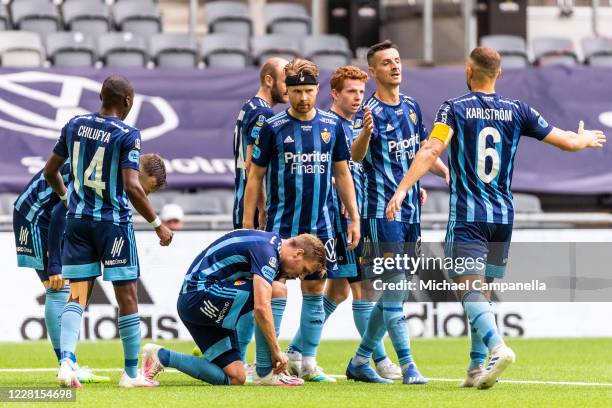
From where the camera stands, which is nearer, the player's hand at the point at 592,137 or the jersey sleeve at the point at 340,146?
the player's hand at the point at 592,137

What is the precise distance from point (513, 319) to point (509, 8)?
8901mm

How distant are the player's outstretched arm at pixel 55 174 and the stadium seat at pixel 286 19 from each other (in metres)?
12.2

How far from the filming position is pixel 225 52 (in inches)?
755

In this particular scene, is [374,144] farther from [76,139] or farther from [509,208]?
[76,139]

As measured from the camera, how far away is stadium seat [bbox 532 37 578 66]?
784 inches

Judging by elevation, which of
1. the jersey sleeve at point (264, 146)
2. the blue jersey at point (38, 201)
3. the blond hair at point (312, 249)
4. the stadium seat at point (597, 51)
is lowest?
the blond hair at point (312, 249)

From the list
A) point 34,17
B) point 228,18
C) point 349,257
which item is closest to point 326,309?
point 349,257

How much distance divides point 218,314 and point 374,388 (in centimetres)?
112

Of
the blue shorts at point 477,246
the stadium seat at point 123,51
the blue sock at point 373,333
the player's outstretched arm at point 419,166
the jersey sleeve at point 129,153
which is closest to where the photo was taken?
the player's outstretched arm at point 419,166

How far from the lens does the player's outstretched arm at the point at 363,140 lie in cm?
852

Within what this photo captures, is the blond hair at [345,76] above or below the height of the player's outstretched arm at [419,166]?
above

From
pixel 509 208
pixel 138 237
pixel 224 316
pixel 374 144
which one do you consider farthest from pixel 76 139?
pixel 138 237

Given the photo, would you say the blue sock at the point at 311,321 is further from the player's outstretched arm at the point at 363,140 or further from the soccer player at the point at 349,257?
the player's outstretched arm at the point at 363,140

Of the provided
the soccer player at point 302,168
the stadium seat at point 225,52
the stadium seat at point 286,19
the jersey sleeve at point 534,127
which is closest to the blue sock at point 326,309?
the soccer player at point 302,168
